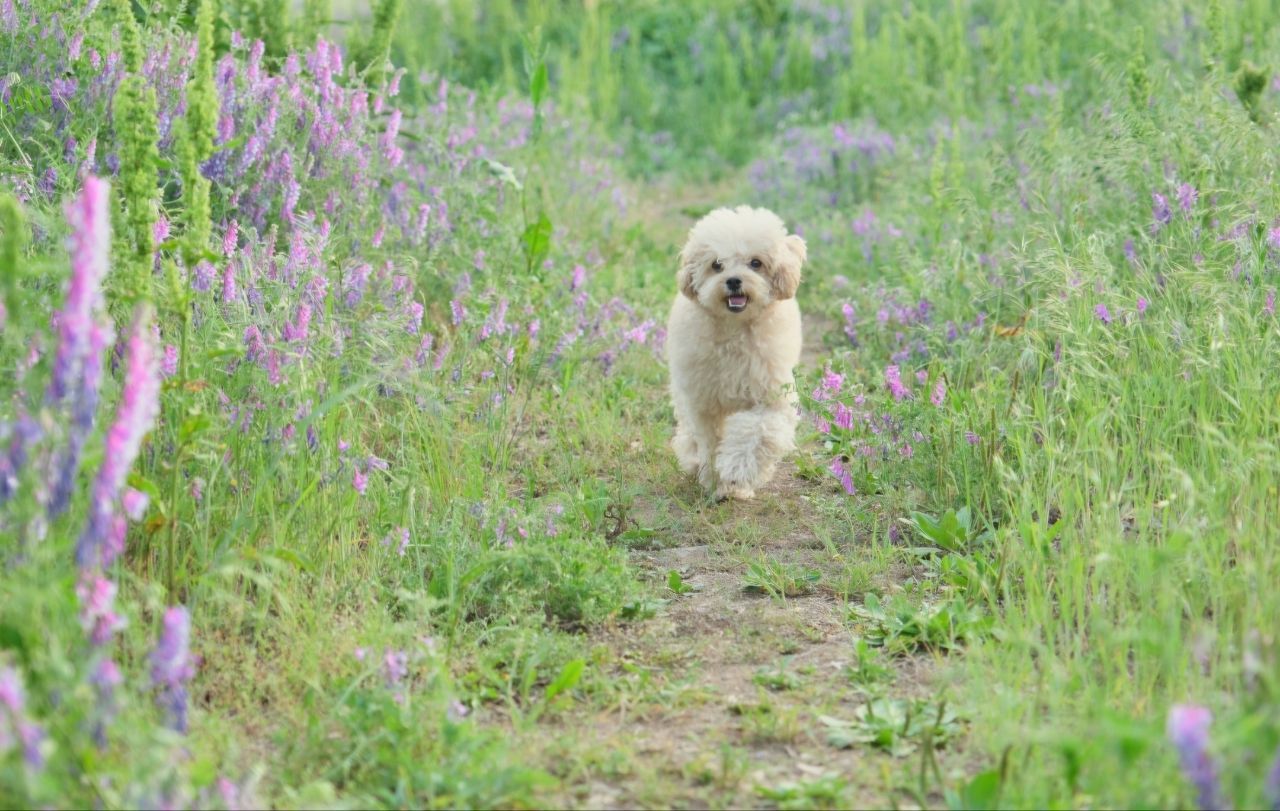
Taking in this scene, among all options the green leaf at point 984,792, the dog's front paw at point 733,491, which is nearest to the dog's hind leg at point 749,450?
the dog's front paw at point 733,491

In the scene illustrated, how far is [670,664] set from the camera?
371 cm

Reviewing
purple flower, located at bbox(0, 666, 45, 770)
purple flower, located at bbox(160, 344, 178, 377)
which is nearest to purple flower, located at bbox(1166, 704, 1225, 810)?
purple flower, located at bbox(0, 666, 45, 770)

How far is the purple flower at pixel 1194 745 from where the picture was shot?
212cm

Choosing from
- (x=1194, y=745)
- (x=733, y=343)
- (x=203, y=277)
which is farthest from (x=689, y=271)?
(x=1194, y=745)

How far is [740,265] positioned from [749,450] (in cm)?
73

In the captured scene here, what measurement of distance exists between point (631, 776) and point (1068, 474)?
5.44 ft

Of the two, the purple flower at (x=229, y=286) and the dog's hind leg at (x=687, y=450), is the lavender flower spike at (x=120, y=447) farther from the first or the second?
the dog's hind leg at (x=687, y=450)

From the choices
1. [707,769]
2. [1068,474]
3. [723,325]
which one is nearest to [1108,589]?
[1068,474]

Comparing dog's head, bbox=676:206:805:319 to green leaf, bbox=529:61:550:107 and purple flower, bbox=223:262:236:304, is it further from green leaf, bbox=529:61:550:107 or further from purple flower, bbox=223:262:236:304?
purple flower, bbox=223:262:236:304

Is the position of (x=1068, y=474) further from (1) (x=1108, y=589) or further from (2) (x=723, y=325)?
(2) (x=723, y=325)

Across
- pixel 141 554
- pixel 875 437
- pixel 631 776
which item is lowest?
pixel 631 776

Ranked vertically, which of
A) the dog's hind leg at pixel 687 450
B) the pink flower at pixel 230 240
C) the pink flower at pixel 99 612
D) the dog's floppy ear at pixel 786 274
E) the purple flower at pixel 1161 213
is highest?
the purple flower at pixel 1161 213

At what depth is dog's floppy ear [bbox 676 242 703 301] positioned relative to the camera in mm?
5457

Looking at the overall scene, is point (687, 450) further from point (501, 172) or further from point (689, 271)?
point (501, 172)
